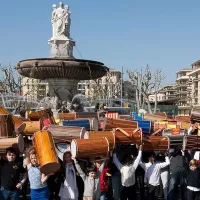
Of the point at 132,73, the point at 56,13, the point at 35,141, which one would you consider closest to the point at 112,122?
the point at 35,141

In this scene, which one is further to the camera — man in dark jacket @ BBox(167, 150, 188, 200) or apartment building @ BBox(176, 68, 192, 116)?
apartment building @ BBox(176, 68, 192, 116)

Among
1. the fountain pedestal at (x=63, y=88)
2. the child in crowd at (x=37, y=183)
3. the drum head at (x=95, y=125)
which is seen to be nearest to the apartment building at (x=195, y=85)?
the fountain pedestal at (x=63, y=88)

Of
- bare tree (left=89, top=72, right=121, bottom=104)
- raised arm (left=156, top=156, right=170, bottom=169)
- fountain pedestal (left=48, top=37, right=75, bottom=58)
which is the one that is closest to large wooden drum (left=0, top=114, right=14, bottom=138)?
raised arm (left=156, top=156, right=170, bottom=169)

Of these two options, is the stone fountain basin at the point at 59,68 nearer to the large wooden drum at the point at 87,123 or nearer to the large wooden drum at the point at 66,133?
the large wooden drum at the point at 87,123

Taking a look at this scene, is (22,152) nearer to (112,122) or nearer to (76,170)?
(76,170)

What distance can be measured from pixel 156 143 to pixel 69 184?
8.09 ft

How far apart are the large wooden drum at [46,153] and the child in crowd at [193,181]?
9.76 feet

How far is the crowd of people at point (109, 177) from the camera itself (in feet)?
23.0

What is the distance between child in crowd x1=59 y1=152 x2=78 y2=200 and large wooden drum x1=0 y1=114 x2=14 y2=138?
1.95m

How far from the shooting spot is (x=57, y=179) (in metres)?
7.10

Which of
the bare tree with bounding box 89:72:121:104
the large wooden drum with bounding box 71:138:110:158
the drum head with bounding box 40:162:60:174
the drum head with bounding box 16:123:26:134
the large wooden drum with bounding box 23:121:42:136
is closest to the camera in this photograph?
the drum head with bounding box 40:162:60:174

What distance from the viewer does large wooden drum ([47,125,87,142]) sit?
8.33 metres

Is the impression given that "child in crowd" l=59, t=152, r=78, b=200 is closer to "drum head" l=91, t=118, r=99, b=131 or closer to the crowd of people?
the crowd of people

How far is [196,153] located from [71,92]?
510 inches
